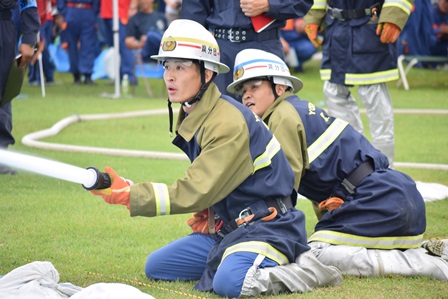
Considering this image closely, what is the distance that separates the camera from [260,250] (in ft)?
15.3

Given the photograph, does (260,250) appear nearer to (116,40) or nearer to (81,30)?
(116,40)

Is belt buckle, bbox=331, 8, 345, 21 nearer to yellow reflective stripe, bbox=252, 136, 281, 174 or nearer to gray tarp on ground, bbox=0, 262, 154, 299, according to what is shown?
yellow reflective stripe, bbox=252, 136, 281, 174

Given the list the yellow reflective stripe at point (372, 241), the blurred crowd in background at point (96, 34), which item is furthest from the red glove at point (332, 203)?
the blurred crowd in background at point (96, 34)

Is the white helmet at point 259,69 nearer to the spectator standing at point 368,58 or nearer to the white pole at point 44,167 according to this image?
the white pole at point 44,167

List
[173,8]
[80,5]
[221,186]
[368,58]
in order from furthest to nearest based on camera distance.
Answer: [173,8], [80,5], [368,58], [221,186]

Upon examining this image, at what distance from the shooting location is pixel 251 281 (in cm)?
451

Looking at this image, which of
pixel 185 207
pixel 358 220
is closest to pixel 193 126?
pixel 185 207

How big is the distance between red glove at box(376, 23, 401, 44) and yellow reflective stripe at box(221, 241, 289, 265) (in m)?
3.44

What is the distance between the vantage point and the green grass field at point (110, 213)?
4898 mm

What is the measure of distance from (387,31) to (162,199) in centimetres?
384

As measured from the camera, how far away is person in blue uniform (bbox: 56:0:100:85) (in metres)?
16.1

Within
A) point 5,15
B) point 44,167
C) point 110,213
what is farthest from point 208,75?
point 5,15

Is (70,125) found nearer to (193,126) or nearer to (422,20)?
(193,126)

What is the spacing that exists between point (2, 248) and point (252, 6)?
2.42m
